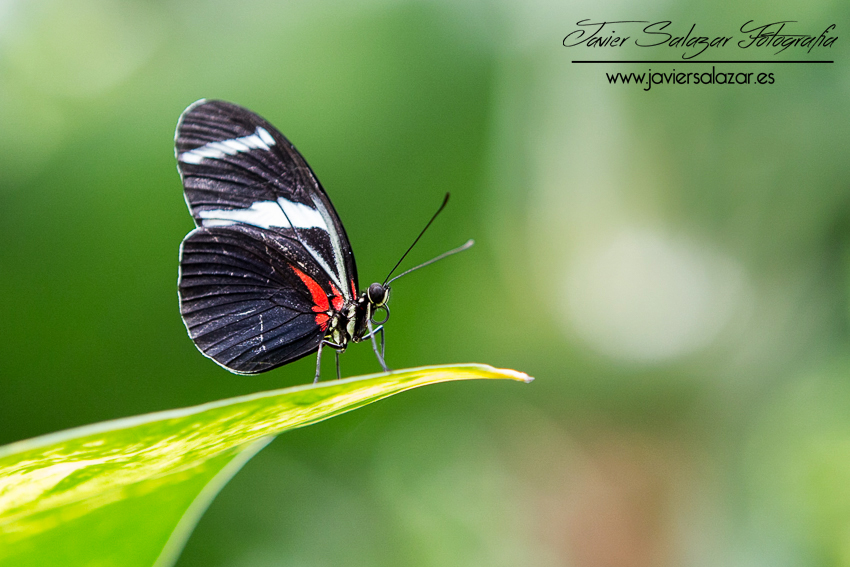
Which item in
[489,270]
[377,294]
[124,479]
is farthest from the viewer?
[489,270]

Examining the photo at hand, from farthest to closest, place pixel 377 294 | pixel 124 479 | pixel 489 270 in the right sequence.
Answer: pixel 489 270, pixel 377 294, pixel 124 479

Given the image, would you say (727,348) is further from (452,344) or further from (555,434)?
(452,344)

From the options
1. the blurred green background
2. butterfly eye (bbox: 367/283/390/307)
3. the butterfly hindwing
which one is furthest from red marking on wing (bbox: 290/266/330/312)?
the blurred green background

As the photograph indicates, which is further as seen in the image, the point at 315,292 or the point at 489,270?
the point at 489,270

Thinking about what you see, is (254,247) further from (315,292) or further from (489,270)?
(489,270)

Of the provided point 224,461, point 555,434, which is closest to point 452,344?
point 555,434

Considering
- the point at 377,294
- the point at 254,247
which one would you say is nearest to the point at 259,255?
the point at 254,247

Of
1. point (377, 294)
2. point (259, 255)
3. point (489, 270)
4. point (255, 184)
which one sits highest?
point (255, 184)

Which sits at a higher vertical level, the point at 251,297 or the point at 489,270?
the point at 251,297
